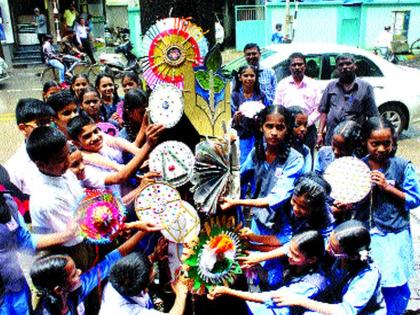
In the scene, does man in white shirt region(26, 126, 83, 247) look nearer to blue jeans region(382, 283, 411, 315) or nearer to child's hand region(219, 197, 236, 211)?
child's hand region(219, 197, 236, 211)

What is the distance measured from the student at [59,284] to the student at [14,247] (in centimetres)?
12

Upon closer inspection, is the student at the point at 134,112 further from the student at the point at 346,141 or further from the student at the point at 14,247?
the student at the point at 346,141

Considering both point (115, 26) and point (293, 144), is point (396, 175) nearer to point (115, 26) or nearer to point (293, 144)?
point (293, 144)

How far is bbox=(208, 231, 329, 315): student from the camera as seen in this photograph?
7.36ft

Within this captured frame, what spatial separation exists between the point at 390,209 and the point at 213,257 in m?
1.04

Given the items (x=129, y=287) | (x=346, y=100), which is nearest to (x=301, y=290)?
(x=129, y=287)

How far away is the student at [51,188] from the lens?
212 cm

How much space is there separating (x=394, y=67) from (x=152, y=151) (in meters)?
5.43

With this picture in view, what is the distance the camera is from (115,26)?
59.4 ft

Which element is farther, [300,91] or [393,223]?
[300,91]

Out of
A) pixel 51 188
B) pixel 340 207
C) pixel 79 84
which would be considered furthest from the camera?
pixel 79 84

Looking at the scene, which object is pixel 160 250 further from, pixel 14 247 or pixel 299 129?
pixel 299 129

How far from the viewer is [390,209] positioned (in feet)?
8.30

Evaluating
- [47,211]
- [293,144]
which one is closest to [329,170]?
[293,144]
